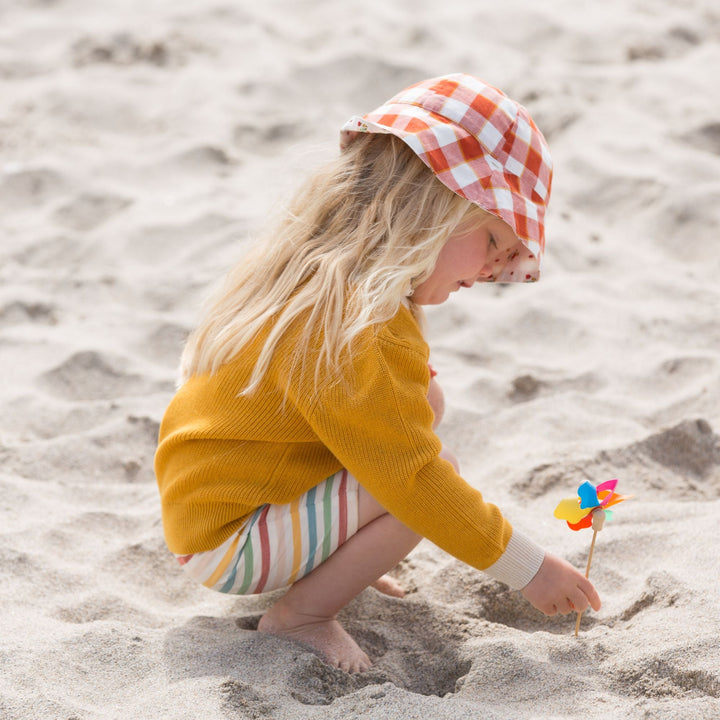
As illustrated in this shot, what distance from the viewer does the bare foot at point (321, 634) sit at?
1678 millimetres

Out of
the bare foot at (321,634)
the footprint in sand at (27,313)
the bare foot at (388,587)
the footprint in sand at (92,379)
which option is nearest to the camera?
the bare foot at (321,634)

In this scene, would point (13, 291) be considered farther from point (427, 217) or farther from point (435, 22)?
point (435, 22)

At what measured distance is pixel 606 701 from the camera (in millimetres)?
1486

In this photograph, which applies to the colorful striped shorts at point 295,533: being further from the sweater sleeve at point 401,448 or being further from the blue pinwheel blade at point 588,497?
the blue pinwheel blade at point 588,497

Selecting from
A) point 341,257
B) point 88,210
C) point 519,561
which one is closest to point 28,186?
point 88,210

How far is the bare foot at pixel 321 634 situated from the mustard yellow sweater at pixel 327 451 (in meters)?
0.17

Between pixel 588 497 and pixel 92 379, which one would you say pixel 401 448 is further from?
pixel 92 379

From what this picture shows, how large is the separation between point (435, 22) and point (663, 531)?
Answer: 9.96ft

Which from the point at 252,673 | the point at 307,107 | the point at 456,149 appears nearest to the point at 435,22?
the point at 307,107

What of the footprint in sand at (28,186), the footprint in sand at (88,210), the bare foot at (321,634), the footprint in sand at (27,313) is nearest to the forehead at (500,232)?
the bare foot at (321,634)

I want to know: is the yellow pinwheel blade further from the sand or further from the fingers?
the sand

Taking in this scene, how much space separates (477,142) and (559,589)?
0.74 m

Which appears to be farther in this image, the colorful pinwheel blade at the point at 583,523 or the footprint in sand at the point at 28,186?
the footprint in sand at the point at 28,186

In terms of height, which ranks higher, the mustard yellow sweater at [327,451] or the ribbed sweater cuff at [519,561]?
the mustard yellow sweater at [327,451]
